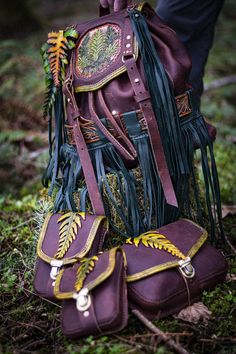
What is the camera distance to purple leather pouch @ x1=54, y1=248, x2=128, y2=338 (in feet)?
4.91

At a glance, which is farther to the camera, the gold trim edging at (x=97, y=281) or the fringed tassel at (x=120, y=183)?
the fringed tassel at (x=120, y=183)

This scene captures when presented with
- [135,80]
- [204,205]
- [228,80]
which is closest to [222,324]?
[204,205]

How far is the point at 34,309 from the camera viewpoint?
1.80 meters

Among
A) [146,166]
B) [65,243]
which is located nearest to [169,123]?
[146,166]

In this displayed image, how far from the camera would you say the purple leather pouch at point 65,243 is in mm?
1720

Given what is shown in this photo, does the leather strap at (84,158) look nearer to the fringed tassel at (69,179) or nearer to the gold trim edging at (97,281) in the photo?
the fringed tassel at (69,179)

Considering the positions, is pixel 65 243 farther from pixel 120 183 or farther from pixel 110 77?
pixel 110 77

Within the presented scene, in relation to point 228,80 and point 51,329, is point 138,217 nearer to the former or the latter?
point 51,329

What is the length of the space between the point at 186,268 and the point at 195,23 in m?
1.49

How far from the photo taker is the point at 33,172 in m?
3.48

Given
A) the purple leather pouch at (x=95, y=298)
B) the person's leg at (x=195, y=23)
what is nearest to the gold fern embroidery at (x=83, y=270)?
the purple leather pouch at (x=95, y=298)

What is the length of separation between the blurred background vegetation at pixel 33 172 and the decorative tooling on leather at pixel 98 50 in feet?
2.98

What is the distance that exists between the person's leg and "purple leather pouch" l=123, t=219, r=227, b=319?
44.1 inches

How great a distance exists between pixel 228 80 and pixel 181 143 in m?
3.37
